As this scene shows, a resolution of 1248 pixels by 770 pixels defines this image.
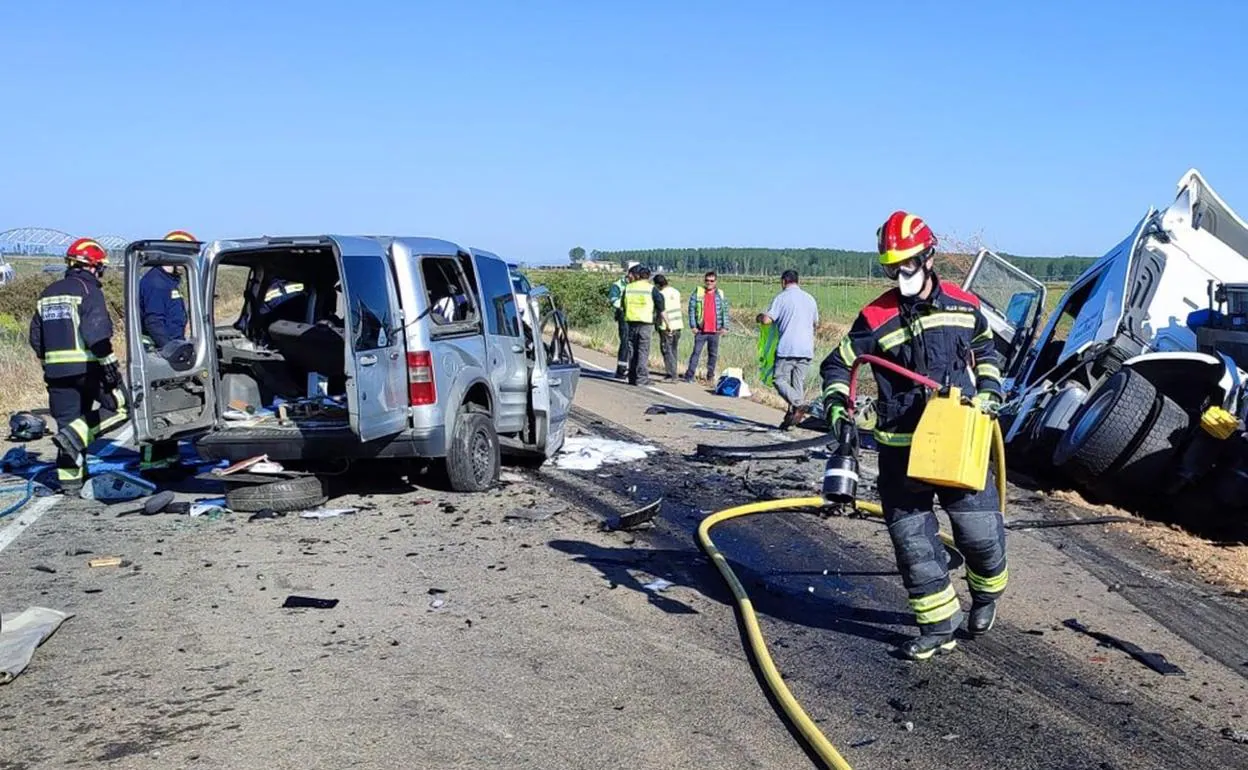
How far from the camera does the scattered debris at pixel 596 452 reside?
1001 centimetres

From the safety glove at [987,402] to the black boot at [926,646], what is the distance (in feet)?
3.26

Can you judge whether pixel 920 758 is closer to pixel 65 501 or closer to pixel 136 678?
pixel 136 678

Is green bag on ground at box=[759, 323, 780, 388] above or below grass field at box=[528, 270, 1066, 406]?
above

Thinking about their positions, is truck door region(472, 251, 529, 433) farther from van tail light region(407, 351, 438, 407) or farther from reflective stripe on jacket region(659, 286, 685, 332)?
reflective stripe on jacket region(659, 286, 685, 332)

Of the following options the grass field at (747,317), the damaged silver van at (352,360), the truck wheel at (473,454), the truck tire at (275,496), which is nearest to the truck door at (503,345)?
the damaged silver van at (352,360)

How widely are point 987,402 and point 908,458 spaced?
41cm

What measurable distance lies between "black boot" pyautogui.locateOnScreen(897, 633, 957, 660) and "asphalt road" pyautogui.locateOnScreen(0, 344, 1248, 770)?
2.4 inches

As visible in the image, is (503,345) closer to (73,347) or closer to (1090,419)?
(73,347)

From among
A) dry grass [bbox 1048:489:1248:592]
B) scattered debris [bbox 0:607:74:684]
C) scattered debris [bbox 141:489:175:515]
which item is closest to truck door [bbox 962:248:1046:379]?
dry grass [bbox 1048:489:1248:592]

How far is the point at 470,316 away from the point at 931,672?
A: 16.4ft

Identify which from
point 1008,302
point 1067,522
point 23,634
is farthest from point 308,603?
point 1008,302

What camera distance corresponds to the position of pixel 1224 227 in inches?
379

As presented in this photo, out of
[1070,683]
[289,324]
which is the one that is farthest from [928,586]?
[289,324]

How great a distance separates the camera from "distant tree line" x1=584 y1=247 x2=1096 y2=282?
62500 mm
